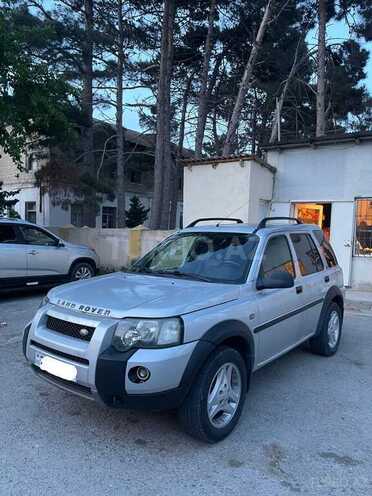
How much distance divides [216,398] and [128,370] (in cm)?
84

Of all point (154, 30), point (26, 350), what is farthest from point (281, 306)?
point (154, 30)

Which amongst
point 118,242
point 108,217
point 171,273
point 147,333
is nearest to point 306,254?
point 171,273

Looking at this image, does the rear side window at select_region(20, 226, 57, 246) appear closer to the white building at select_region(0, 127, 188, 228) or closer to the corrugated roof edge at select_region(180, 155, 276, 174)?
the corrugated roof edge at select_region(180, 155, 276, 174)

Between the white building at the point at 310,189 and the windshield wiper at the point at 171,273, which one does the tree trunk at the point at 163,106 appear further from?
the windshield wiper at the point at 171,273

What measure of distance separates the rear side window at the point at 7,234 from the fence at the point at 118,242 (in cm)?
444

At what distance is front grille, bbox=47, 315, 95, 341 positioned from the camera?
3066 mm

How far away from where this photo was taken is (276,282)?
12.0ft

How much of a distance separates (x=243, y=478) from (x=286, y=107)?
22.2 metres

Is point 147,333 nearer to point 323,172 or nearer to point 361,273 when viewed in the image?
point 361,273

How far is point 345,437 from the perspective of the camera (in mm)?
3348

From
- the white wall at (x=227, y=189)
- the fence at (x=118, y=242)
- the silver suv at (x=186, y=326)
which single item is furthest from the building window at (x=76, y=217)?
the silver suv at (x=186, y=326)

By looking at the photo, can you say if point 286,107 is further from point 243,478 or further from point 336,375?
point 243,478

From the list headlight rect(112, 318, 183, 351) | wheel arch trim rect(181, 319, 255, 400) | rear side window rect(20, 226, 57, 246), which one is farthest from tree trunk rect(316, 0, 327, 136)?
headlight rect(112, 318, 183, 351)

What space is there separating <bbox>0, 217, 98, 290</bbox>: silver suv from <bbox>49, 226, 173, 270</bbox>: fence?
2634mm
